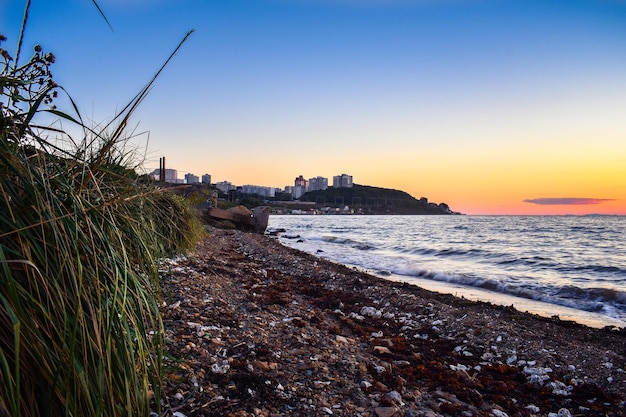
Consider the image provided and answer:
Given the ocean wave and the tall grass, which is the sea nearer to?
the ocean wave

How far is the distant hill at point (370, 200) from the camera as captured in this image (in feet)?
377

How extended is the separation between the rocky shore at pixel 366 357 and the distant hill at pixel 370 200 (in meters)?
108

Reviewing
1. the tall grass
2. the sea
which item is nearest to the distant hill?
the sea

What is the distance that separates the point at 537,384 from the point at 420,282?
7.24m

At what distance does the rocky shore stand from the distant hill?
10794cm

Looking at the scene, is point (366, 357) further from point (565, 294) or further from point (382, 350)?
point (565, 294)

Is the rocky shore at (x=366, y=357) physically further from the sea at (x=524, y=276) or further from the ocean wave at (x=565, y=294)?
the ocean wave at (x=565, y=294)

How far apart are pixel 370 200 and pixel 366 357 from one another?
112m

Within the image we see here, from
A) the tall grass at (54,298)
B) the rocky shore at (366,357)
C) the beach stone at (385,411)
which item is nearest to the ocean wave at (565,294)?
the rocky shore at (366,357)

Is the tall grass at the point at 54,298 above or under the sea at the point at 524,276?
above

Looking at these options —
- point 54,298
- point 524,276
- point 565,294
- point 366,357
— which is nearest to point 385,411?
point 366,357

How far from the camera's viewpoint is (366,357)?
401 cm

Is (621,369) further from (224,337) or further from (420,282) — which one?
(420,282)

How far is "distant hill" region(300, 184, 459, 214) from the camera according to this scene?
377ft
